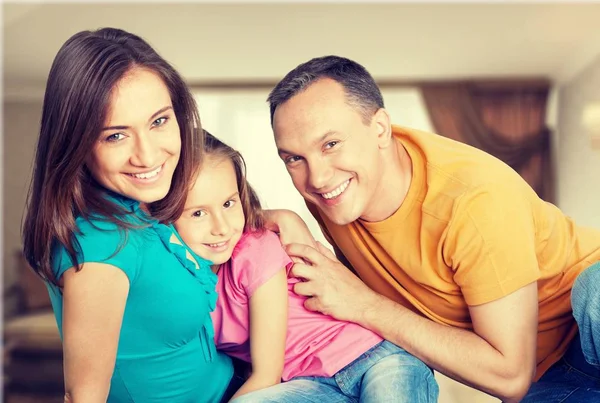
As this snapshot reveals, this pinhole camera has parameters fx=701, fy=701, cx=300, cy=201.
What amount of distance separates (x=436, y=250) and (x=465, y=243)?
102mm

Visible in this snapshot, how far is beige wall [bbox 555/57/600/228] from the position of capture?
6.31 metres

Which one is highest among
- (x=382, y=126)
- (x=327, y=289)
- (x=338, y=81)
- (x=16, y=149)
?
(x=338, y=81)

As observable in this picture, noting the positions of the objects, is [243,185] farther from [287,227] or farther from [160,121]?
[160,121]

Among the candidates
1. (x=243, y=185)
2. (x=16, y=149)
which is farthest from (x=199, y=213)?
(x=16, y=149)

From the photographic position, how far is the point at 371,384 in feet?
4.88

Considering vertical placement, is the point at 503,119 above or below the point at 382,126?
below

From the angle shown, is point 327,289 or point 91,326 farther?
point 327,289

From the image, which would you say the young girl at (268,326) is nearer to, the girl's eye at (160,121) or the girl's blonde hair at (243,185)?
the girl's blonde hair at (243,185)

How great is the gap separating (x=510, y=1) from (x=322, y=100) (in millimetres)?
4799

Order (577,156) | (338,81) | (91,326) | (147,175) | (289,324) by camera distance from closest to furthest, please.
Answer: (91,326) → (147,175) → (289,324) → (338,81) → (577,156)

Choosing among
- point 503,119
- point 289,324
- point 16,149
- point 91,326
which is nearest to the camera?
point 91,326

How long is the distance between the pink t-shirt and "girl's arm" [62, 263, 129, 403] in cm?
31

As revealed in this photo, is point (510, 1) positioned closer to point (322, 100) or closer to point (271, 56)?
point (271, 56)

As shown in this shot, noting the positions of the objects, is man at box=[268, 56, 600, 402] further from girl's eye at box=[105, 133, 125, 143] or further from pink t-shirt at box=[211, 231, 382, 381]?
girl's eye at box=[105, 133, 125, 143]
